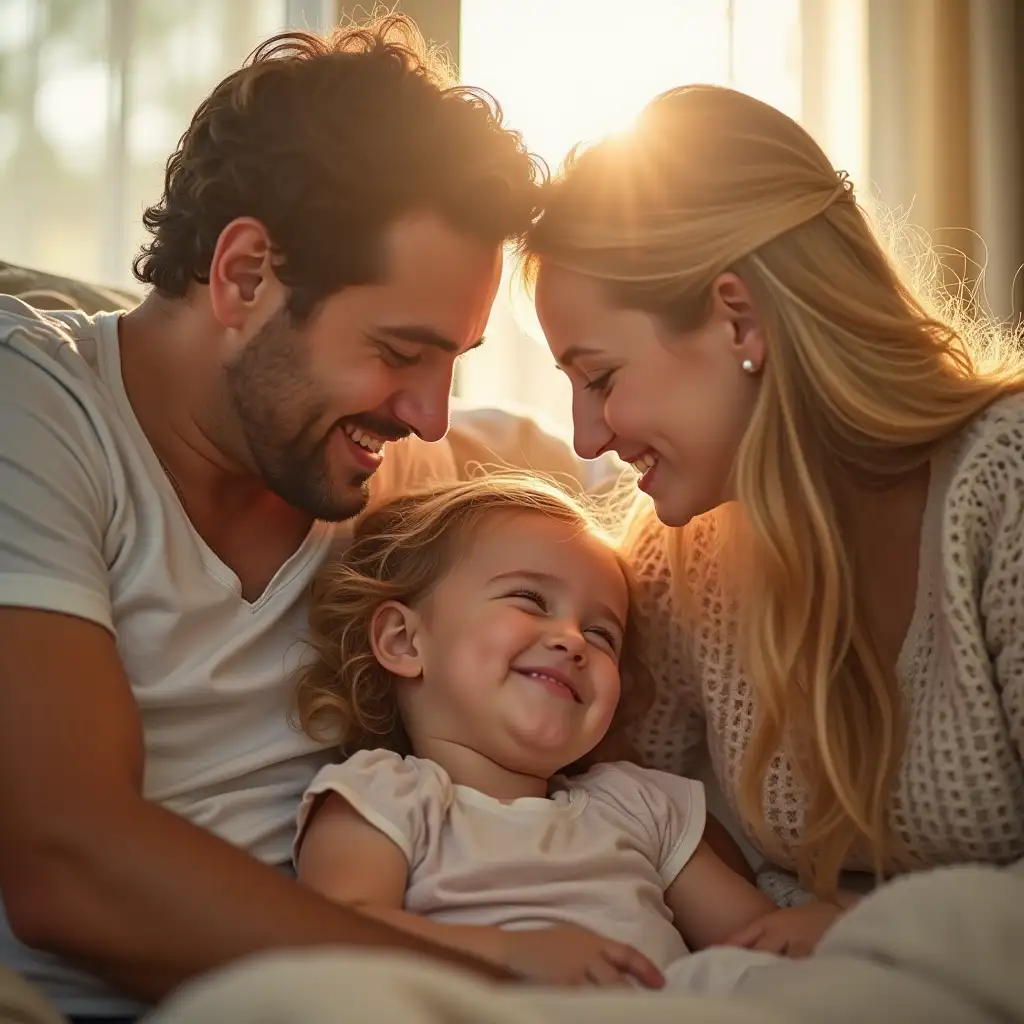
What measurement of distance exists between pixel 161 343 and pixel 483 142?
1.39ft

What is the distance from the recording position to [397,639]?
1.48 m

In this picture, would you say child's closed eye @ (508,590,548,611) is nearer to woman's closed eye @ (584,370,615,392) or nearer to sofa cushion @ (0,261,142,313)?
woman's closed eye @ (584,370,615,392)

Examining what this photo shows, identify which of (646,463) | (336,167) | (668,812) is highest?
(336,167)

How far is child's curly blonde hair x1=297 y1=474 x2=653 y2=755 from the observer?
1428 mm

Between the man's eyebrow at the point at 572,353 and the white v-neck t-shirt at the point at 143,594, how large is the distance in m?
0.37

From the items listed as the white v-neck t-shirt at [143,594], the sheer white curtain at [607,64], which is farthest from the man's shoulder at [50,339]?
the sheer white curtain at [607,64]

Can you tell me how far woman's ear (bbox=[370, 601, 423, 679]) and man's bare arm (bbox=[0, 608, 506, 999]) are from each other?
38cm

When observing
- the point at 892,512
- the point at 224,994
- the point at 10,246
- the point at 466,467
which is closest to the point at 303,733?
the point at 466,467

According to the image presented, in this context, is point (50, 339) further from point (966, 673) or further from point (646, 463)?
point (966, 673)

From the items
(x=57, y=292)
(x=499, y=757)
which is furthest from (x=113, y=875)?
(x=57, y=292)

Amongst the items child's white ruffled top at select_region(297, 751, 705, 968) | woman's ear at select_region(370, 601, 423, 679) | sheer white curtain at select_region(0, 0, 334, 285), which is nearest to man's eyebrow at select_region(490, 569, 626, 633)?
woman's ear at select_region(370, 601, 423, 679)

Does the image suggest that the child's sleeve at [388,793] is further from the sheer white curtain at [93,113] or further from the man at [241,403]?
the sheer white curtain at [93,113]

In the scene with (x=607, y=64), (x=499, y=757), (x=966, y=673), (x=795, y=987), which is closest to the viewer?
(x=795, y=987)

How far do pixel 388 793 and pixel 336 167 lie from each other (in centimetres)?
67
